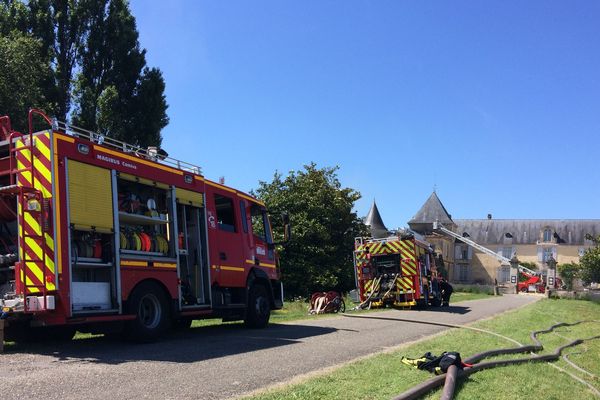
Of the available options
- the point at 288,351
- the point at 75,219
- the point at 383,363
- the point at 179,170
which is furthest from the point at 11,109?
the point at 383,363

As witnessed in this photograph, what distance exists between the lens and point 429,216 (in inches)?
3408

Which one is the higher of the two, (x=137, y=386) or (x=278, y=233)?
(x=278, y=233)

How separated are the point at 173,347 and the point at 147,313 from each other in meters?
0.83

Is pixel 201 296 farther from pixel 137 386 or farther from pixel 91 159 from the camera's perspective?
pixel 137 386

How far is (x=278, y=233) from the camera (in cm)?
2972

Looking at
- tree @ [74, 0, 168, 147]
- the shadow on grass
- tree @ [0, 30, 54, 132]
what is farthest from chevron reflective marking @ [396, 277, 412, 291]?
tree @ [0, 30, 54, 132]

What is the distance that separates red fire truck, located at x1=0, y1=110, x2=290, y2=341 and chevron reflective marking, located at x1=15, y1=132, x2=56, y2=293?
1cm

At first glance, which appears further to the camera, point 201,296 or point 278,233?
point 278,233

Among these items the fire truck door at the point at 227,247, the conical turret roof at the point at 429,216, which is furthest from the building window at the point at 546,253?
the fire truck door at the point at 227,247

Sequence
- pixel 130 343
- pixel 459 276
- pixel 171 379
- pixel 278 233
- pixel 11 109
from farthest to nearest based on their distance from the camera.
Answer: pixel 459 276
pixel 278 233
pixel 11 109
pixel 130 343
pixel 171 379

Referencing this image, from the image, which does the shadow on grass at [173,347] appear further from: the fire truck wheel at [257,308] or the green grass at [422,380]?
the green grass at [422,380]

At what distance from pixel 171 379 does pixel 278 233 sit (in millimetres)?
23309

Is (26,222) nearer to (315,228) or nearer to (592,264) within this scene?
(315,228)

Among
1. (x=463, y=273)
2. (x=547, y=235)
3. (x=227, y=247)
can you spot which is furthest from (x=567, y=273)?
(x=227, y=247)
